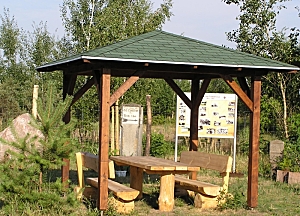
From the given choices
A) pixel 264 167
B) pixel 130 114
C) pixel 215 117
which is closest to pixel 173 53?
pixel 130 114

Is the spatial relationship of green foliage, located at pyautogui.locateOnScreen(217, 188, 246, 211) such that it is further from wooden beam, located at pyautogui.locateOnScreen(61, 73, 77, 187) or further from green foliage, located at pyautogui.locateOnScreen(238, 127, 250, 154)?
green foliage, located at pyautogui.locateOnScreen(238, 127, 250, 154)

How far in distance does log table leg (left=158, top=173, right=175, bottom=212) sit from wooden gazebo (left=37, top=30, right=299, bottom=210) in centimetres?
103

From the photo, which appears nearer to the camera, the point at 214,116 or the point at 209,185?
the point at 209,185

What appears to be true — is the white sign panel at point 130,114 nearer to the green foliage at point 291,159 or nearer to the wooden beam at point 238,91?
the green foliage at point 291,159

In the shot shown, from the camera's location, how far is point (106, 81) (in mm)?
8500

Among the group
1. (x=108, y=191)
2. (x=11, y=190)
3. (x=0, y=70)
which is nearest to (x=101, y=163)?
(x=108, y=191)

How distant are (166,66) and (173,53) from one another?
0.26 meters

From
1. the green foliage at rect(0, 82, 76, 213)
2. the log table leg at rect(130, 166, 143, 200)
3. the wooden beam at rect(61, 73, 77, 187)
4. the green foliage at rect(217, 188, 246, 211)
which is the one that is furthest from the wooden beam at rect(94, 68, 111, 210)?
the wooden beam at rect(61, 73, 77, 187)

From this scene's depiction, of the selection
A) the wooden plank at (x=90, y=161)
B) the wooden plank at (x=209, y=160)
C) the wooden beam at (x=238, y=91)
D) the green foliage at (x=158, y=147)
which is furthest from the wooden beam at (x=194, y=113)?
the green foliage at (x=158, y=147)

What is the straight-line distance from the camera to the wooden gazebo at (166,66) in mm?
8500

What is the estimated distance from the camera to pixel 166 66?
9.02m

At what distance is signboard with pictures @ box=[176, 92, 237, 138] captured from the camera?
14586mm

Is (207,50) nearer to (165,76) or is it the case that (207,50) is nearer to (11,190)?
(165,76)

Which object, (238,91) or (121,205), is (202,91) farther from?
(121,205)
